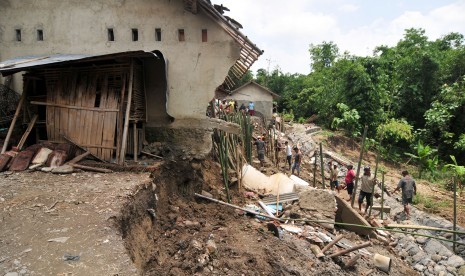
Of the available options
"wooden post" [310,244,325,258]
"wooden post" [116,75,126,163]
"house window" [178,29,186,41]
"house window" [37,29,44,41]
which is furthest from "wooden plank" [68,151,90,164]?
"wooden post" [310,244,325,258]

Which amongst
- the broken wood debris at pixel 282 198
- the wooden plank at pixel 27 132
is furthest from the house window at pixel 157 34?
the broken wood debris at pixel 282 198

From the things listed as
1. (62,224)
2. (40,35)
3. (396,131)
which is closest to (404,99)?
(396,131)

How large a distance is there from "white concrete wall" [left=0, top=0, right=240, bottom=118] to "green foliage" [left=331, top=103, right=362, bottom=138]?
53.3 ft

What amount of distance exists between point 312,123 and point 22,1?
2561 centimetres

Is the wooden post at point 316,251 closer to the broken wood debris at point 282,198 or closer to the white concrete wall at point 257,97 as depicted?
the broken wood debris at point 282,198

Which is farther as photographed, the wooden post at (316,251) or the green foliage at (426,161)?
the green foliage at (426,161)

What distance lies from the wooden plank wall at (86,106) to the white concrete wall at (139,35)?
1.30 m

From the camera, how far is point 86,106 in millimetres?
7504

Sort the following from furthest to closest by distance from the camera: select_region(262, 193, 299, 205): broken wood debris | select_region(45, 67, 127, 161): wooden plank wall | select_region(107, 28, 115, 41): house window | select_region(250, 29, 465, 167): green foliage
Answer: select_region(250, 29, 465, 167): green foliage → select_region(262, 193, 299, 205): broken wood debris → select_region(107, 28, 115, 41): house window → select_region(45, 67, 127, 161): wooden plank wall

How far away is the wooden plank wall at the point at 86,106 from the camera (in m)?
7.39

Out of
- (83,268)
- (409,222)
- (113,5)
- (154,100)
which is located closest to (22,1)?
(113,5)

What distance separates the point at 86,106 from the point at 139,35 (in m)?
2.54

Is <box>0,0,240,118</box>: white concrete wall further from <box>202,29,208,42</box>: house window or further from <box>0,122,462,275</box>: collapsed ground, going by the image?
<box>0,122,462,275</box>: collapsed ground

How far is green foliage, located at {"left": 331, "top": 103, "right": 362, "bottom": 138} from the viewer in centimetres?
2194
